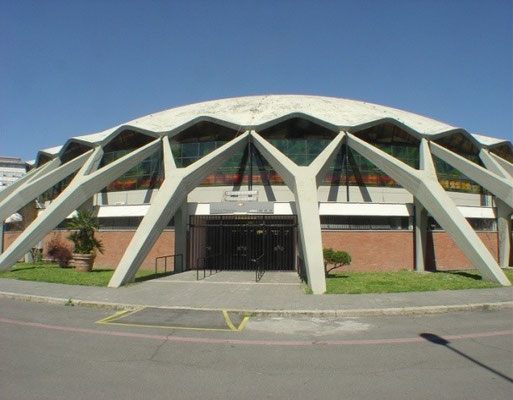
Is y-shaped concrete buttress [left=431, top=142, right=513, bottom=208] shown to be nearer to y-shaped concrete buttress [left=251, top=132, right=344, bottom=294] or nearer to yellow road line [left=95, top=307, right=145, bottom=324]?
y-shaped concrete buttress [left=251, top=132, right=344, bottom=294]

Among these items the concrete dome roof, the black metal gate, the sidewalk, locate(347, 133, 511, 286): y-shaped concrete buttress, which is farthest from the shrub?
locate(347, 133, 511, 286): y-shaped concrete buttress

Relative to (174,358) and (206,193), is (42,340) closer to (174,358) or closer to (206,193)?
(174,358)

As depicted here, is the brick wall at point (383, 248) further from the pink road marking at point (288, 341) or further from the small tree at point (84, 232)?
the pink road marking at point (288, 341)

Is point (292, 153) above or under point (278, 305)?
above

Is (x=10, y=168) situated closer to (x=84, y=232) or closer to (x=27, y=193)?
(x=27, y=193)

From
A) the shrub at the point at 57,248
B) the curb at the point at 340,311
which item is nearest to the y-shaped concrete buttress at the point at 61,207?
the shrub at the point at 57,248

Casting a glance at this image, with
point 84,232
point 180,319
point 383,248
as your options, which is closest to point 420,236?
point 383,248

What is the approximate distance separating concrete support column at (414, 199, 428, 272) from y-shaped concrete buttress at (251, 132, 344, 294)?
5.59 metres

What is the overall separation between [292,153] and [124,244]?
10.7 metres

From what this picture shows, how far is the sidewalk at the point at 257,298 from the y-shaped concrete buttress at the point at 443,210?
158 centimetres

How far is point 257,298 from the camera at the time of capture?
37.3 ft

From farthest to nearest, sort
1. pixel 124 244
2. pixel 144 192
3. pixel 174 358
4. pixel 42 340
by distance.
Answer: pixel 144 192 → pixel 124 244 → pixel 42 340 → pixel 174 358

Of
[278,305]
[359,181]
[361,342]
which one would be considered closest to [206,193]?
[359,181]

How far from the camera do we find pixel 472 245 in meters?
14.7
